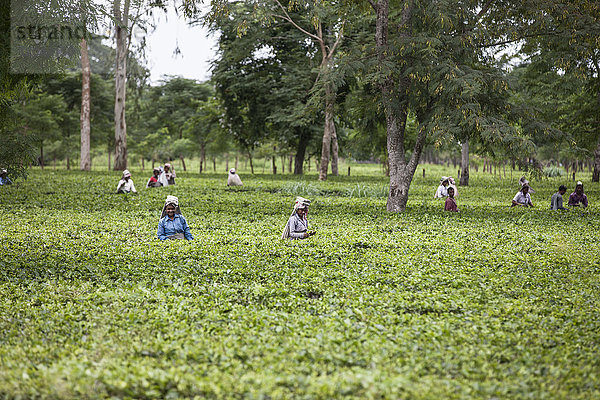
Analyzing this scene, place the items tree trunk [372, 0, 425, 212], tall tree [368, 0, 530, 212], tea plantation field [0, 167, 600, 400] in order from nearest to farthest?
tea plantation field [0, 167, 600, 400]
tall tree [368, 0, 530, 212]
tree trunk [372, 0, 425, 212]

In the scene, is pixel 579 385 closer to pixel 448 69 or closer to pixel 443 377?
pixel 443 377

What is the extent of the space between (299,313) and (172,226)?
557cm

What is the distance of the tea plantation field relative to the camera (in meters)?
4.49

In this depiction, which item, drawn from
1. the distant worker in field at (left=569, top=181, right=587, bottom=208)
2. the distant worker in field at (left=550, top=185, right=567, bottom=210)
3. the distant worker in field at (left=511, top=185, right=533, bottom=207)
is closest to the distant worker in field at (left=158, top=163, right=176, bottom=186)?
the distant worker in field at (left=511, top=185, right=533, bottom=207)

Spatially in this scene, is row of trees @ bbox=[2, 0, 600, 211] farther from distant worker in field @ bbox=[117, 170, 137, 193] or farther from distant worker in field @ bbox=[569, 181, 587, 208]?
distant worker in field @ bbox=[117, 170, 137, 193]

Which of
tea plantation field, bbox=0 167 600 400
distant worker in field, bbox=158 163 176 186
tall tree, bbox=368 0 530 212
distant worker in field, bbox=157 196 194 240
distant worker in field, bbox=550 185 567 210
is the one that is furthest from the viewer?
distant worker in field, bbox=158 163 176 186

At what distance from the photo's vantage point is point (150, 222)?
1326 centimetres

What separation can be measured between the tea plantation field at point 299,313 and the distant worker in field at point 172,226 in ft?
1.01

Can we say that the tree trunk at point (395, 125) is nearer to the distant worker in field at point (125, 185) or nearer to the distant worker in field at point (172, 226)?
the distant worker in field at point (172, 226)

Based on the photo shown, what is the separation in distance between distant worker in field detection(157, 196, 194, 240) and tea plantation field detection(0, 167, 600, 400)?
31cm

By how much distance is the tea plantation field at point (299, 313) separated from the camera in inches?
177

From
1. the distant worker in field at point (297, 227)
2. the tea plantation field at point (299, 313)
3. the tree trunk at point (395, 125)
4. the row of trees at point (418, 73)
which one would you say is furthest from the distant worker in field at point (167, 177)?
the distant worker in field at point (297, 227)

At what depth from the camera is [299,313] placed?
245 inches

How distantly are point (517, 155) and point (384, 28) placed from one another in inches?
238
